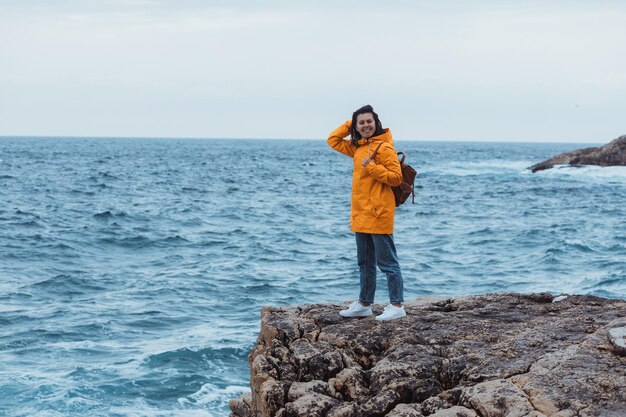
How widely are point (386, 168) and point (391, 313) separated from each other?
131 cm

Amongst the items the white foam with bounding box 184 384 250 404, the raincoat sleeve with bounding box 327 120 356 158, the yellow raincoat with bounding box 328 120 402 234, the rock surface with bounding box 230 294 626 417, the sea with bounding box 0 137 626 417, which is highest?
the raincoat sleeve with bounding box 327 120 356 158

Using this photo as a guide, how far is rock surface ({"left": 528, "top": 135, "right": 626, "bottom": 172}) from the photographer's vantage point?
205 ft

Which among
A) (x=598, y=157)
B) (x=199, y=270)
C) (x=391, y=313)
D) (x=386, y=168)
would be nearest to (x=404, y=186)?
(x=386, y=168)

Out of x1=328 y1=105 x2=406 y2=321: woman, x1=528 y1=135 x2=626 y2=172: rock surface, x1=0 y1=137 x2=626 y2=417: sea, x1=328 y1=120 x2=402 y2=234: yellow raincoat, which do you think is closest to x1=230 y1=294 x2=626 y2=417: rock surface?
x1=328 y1=105 x2=406 y2=321: woman

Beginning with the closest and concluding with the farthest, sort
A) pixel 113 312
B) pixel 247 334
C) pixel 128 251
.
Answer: pixel 247 334
pixel 113 312
pixel 128 251

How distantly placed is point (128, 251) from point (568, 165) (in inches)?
2099

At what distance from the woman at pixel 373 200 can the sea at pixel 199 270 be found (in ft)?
12.3

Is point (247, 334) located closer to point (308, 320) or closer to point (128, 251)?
point (308, 320)

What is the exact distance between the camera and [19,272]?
1816cm

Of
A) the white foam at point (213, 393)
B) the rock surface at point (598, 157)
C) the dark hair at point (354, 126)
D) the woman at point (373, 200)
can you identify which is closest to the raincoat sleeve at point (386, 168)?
the woman at point (373, 200)

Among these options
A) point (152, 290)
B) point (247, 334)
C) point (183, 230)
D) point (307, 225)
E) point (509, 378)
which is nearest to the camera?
point (509, 378)

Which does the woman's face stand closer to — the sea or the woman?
the woman

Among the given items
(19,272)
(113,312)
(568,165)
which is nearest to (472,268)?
(113,312)

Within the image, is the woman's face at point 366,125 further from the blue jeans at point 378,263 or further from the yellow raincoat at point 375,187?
the blue jeans at point 378,263
